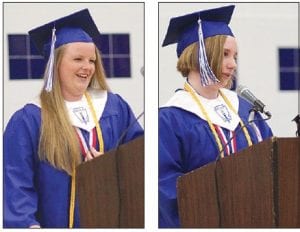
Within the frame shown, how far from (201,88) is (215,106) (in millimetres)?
148

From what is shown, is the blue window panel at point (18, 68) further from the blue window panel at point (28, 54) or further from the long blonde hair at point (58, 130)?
Answer: the long blonde hair at point (58, 130)

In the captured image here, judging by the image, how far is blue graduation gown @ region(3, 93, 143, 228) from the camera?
8.11 metres

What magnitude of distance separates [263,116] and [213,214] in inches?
27.9

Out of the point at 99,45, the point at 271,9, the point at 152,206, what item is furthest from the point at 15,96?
the point at 271,9

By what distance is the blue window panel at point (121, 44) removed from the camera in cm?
812

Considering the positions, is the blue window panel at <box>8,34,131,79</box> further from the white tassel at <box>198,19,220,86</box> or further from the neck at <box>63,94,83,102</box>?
the white tassel at <box>198,19,220,86</box>

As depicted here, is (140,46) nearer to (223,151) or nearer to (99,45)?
(99,45)

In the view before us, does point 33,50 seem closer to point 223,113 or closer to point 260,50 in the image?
point 223,113

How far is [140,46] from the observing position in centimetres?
812

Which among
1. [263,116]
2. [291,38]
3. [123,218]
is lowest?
[123,218]

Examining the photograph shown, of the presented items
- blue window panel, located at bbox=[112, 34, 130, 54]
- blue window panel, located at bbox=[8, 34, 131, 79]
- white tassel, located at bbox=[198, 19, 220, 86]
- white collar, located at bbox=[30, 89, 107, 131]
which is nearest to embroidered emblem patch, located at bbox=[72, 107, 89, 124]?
white collar, located at bbox=[30, 89, 107, 131]

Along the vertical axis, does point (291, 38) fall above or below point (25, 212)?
above

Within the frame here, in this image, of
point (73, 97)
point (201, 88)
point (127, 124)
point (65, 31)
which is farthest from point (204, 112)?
point (65, 31)

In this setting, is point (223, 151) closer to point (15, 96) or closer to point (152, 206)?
point (152, 206)
